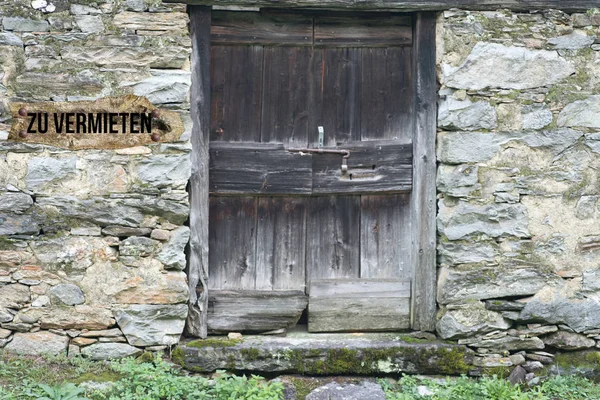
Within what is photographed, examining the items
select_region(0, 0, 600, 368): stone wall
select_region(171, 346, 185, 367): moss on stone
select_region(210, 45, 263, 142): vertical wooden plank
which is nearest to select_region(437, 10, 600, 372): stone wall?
select_region(0, 0, 600, 368): stone wall

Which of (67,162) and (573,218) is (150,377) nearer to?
(67,162)

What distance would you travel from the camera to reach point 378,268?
4.86m

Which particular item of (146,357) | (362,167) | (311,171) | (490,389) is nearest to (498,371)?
(490,389)

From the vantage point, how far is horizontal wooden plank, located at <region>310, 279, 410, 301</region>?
478 cm

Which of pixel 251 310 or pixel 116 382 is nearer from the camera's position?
pixel 116 382

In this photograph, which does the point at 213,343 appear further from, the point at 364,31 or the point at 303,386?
the point at 364,31

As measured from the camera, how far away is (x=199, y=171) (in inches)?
179

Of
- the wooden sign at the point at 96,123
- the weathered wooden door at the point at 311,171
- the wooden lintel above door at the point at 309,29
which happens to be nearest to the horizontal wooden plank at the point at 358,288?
the weathered wooden door at the point at 311,171

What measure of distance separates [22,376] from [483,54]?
326cm

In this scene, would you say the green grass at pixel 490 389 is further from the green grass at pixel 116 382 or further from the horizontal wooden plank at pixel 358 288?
the green grass at pixel 116 382

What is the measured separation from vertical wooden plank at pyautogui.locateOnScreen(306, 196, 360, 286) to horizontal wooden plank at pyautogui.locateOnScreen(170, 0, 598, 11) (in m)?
1.19

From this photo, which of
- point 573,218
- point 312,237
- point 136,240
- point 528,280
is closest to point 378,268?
point 312,237

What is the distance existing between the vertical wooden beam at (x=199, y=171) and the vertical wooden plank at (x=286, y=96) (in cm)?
40

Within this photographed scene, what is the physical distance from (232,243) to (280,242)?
304 mm
